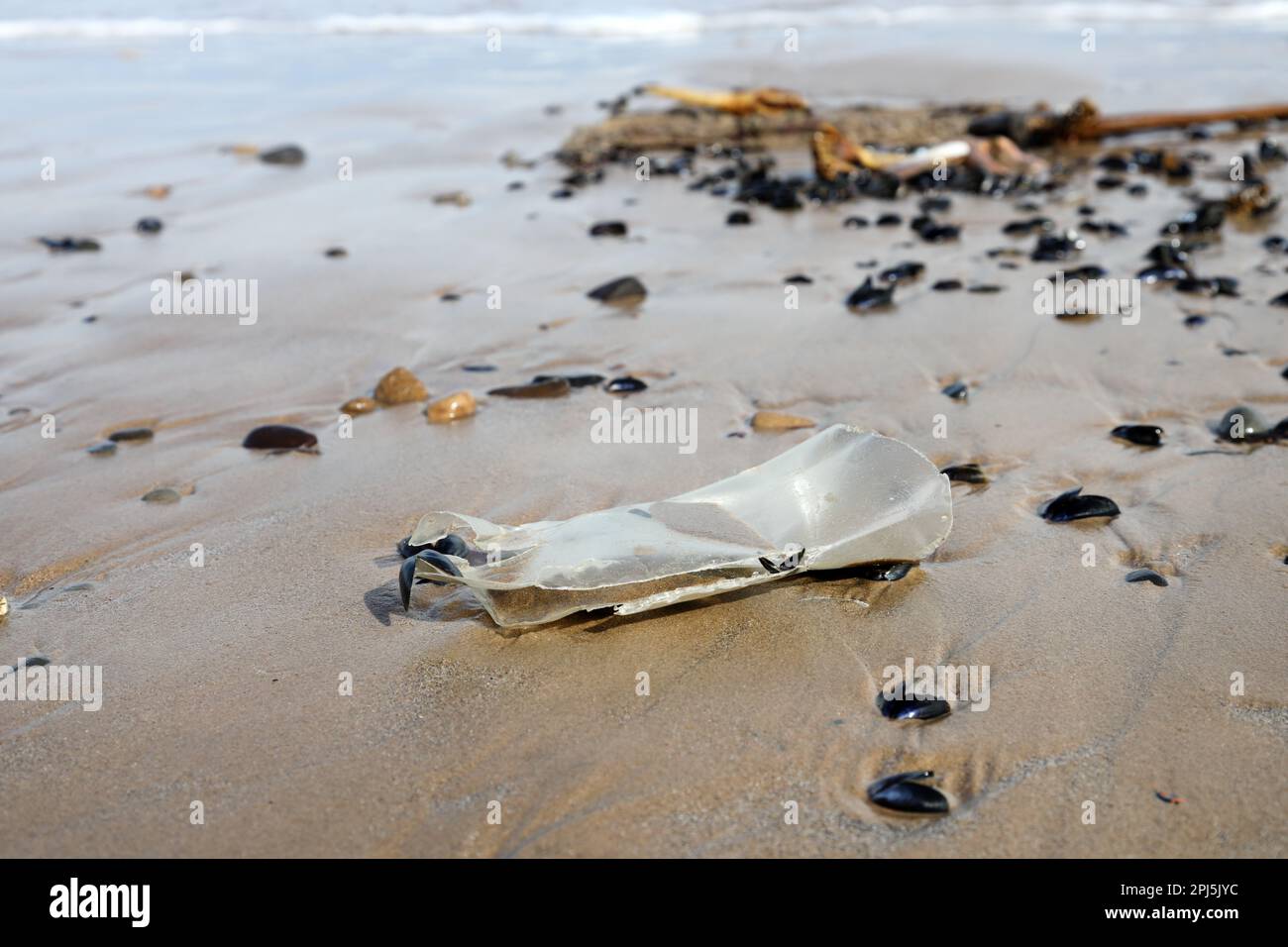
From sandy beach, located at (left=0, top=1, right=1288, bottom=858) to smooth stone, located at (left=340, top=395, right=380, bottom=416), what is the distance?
0.14 meters

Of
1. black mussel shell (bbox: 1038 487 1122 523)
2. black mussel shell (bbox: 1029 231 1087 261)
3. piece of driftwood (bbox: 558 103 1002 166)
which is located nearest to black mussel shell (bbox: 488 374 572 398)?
black mussel shell (bbox: 1038 487 1122 523)

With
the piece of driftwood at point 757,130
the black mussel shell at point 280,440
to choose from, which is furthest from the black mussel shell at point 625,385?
the piece of driftwood at point 757,130

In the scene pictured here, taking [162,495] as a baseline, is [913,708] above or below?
below

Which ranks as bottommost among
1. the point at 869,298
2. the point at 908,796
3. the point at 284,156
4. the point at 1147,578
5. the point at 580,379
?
the point at 908,796

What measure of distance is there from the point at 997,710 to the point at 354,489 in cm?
188

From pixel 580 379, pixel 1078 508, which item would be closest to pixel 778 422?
pixel 580 379

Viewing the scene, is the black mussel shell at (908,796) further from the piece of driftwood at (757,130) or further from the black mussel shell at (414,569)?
the piece of driftwood at (757,130)

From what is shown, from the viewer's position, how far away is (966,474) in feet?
10.4

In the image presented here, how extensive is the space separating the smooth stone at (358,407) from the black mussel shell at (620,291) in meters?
1.41

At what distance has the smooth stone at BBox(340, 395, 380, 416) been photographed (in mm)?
3887

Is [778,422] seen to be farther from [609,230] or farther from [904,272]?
[609,230]

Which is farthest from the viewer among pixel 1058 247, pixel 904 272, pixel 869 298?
pixel 1058 247

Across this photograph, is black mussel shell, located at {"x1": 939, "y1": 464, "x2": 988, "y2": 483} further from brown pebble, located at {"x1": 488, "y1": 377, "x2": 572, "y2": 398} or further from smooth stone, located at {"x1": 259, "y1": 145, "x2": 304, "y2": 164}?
smooth stone, located at {"x1": 259, "y1": 145, "x2": 304, "y2": 164}

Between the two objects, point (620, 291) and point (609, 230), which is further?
point (609, 230)
